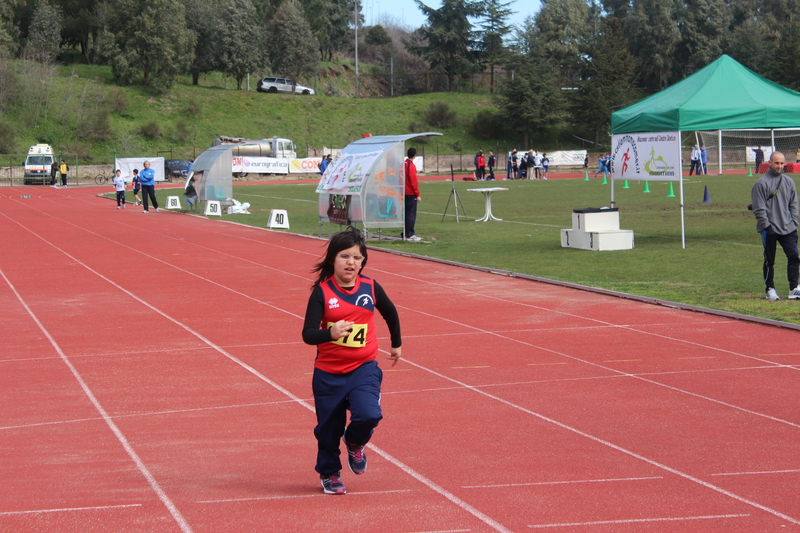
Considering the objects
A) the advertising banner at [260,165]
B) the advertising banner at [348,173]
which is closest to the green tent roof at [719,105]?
the advertising banner at [348,173]

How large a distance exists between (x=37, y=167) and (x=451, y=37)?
52572 millimetres

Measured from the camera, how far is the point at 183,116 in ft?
254

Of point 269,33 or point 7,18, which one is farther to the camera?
point 269,33

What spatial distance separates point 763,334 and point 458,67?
91303mm

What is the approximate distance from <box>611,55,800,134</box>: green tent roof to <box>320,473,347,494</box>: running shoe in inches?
548

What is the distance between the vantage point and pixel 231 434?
6121 mm

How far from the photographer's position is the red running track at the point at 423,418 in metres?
4.63

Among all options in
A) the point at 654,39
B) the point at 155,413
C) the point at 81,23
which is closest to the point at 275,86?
the point at 81,23

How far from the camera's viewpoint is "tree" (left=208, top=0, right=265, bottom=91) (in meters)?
86.3

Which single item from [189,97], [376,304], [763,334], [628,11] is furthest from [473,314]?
[628,11]

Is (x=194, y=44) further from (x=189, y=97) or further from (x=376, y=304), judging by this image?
(x=376, y=304)

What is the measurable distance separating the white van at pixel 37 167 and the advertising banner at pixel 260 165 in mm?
12835

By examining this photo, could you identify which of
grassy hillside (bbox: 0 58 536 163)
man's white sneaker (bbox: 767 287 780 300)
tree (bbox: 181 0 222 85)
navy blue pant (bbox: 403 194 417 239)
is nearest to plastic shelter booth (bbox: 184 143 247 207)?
navy blue pant (bbox: 403 194 417 239)

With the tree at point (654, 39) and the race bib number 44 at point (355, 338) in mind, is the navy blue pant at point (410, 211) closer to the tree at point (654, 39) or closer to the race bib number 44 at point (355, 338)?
the race bib number 44 at point (355, 338)
